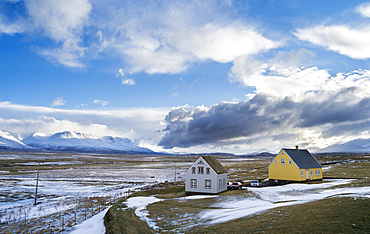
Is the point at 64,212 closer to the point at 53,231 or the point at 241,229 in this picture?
the point at 53,231

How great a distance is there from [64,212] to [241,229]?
30227 millimetres

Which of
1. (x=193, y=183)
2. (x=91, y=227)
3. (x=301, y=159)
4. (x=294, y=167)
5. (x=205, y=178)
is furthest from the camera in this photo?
(x=301, y=159)

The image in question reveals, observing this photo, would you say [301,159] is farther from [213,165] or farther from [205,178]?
[205,178]

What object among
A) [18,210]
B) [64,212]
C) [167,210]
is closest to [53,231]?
[64,212]

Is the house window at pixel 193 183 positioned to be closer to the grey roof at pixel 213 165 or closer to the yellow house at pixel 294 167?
the grey roof at pixel 213 165

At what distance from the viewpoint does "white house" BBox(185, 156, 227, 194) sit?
5522 centimetres

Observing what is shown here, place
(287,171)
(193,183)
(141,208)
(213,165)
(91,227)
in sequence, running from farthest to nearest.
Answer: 1. (287,171)
2. (213,165)
3. (193,183)
4. (141,208)
5. (91,227)

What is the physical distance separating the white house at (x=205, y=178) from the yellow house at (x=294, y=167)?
18476mm

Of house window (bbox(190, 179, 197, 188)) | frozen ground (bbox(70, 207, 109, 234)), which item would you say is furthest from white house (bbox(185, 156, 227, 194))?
frozen ground (bbox(70, 207, 109, 234))

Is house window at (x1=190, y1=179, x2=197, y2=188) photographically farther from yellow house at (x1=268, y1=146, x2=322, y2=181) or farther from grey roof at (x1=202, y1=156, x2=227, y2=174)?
yellow house at (x1=268, y1=146, x2=322, y2=181)

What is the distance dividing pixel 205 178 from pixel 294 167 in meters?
24.3

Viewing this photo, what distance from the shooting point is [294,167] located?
2586 inches

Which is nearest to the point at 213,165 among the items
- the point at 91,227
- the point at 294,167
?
the point at 294,167

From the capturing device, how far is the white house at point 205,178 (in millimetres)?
55219
